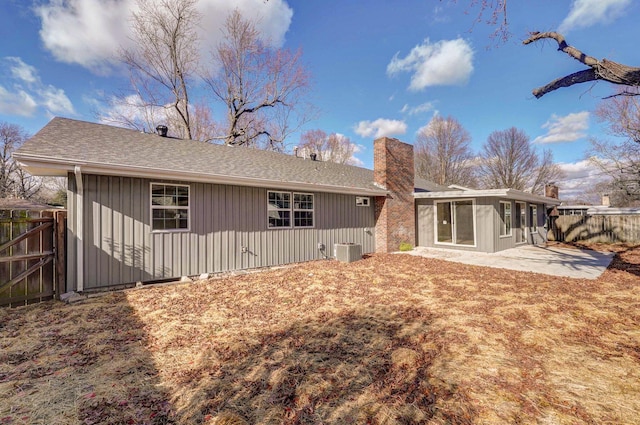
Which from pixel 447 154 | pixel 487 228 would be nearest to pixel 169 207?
pixel 487 228

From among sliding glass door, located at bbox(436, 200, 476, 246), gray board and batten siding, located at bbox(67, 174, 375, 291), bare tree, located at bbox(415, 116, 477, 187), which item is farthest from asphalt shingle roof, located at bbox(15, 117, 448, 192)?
bare tree, located at bbox(415, 116, 477, 187)

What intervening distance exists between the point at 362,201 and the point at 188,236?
667 cm

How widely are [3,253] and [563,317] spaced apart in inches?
365

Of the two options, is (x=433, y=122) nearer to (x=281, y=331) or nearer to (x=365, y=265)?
(x=365, y=265)

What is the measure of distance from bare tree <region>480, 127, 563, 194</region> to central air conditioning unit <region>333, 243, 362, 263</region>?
2624 centimetres

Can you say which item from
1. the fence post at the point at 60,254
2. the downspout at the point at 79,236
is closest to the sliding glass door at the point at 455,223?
the downspout at the point at 79,236

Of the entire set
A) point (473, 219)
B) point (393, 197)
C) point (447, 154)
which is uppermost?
point (447, 154)

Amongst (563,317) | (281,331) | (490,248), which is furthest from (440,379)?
(490,248)

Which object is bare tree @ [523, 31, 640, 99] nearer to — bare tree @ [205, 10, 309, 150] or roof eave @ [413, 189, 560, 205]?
roof eave @ [413, 189, 560, 205]

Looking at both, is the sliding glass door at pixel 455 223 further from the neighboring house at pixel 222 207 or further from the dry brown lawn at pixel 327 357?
the dry brown lawn at pixel 327 357

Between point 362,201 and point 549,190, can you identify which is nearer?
point 362,201

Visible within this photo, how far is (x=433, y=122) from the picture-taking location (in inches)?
1203

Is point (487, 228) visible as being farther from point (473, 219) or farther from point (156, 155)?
point (156, 155)

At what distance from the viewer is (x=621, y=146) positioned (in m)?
17.5
